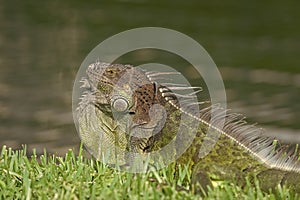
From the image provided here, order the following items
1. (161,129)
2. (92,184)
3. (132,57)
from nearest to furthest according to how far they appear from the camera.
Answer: (92,184)
(161,129)
(132,57)

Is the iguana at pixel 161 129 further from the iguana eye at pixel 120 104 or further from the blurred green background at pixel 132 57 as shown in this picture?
the blurred green background at pixel 132 57

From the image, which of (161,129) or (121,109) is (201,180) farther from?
(121,109)

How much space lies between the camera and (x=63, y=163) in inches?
170

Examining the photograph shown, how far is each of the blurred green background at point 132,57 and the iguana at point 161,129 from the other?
5.97ft

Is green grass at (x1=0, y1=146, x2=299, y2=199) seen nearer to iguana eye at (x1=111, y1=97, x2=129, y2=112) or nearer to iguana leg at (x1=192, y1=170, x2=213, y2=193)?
iguana leg at (x1=192, y1=170, x2=213, y2=193)

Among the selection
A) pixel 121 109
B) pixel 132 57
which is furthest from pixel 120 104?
pixel 132 57

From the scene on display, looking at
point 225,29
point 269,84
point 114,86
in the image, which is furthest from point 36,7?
point 114,86

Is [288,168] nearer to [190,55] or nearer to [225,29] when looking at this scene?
[190,55]

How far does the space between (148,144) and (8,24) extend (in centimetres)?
606

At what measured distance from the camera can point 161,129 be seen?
439 centimetres

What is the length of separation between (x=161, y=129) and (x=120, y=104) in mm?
226

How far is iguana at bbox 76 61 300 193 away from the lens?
13.9ft

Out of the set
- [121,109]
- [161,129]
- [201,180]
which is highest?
[121,109]

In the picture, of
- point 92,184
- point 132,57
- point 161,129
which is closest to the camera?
point 92,184
